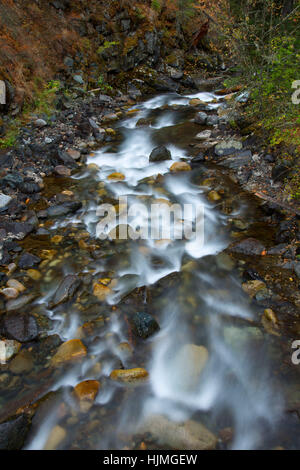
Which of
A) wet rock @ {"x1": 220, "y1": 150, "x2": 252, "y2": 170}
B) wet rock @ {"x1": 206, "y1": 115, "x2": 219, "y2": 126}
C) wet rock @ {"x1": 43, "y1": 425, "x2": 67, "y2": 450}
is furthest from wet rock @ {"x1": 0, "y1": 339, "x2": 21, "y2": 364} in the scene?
wet rock @ {"x1": 206, "y1": 115, "x2": 219, "y2": 126}

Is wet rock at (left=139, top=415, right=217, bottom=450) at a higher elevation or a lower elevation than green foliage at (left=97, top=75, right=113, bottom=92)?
lower

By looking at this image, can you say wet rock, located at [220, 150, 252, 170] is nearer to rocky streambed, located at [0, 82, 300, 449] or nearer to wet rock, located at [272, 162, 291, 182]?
rocky streambed, located at [0, 82, 300, 449]

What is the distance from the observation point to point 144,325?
3.47 metres

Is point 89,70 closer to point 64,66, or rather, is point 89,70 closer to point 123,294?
point 64,66

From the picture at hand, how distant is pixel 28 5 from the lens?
10.3 m

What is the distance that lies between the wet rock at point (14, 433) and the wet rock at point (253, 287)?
9.57ft

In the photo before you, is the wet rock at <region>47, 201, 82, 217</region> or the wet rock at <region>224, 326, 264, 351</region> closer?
the wet rock at <region>224, 326, 264, 351</region>

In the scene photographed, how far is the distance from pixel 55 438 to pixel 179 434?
1.13 meters

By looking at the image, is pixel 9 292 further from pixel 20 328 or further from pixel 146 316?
pixel 146 316

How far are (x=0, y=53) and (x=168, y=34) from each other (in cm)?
1008

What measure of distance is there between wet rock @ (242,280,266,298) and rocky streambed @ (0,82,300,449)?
16mm

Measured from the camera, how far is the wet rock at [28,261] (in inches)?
171

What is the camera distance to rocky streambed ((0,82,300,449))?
271 centimetres

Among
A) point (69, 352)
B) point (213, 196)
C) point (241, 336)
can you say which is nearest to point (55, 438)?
point (69, 352)
